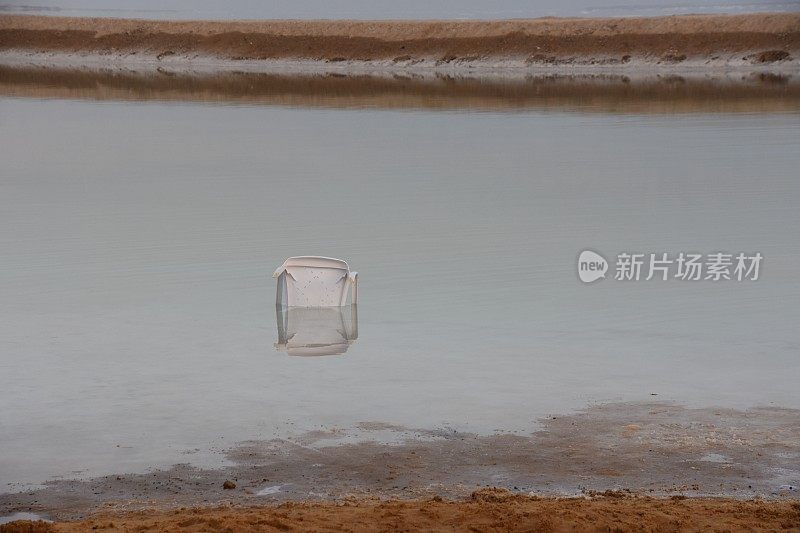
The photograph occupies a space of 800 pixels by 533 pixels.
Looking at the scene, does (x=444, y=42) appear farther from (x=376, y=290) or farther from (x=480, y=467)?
(x=480, y=467)

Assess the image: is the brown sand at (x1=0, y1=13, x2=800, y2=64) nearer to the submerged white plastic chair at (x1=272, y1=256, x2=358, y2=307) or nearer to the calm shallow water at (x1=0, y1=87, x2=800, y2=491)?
the calm shallow water at (x1=0, y1=87, x2=800, y2=491)

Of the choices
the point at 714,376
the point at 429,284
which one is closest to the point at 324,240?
the point at 429,284

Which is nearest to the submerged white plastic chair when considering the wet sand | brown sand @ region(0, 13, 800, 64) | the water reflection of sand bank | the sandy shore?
the wet sand

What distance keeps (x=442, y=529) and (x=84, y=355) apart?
3.86 m

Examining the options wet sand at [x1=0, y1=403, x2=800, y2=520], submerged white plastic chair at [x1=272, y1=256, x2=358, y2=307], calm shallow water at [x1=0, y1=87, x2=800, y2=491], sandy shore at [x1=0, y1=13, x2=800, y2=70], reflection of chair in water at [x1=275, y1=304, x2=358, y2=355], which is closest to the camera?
wet sand at [x1=0, y1=403, x2=800, y2=520]

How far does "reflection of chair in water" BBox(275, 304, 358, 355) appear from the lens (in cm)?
878

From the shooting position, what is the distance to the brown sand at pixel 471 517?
5.34 m

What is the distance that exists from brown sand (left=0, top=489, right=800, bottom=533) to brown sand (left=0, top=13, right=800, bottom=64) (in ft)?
137

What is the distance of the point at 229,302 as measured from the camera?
9992 millimetres

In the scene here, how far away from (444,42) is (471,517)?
49.0 meters

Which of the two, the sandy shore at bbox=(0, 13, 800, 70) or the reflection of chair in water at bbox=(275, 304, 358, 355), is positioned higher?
the sandy shore at bbox=(0, 13, 800, 70)

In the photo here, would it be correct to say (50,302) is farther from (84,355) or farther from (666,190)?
(666,190)

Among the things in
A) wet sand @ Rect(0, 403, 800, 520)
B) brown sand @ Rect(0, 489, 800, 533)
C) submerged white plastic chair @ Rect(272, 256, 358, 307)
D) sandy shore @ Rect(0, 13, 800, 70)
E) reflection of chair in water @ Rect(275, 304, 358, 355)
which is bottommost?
brown sand @ Rect(0, 489, 800, 533)

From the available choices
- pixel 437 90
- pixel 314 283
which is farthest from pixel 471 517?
pixel 437 90
